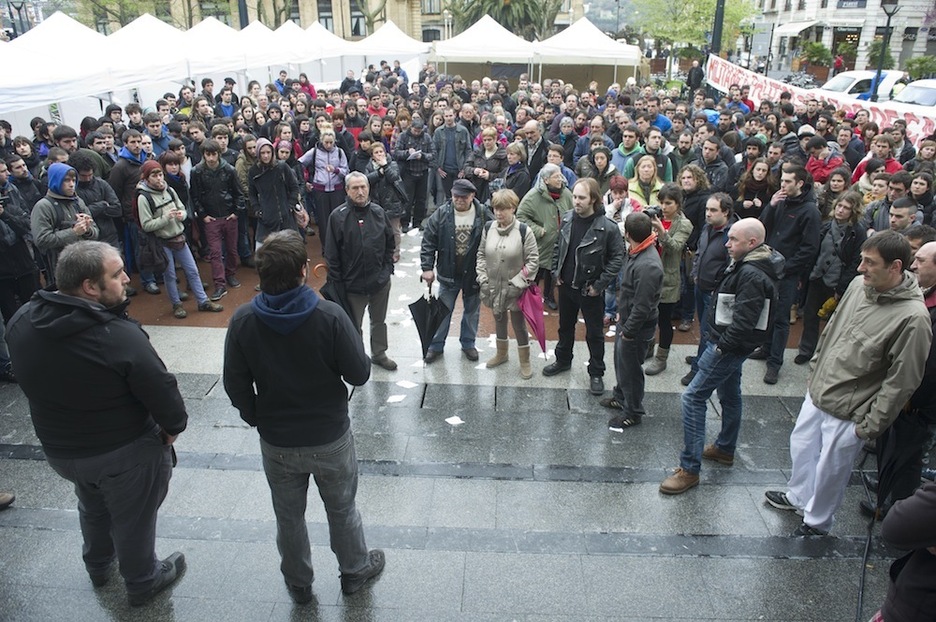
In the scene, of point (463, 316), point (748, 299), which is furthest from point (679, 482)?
point (463, 316)

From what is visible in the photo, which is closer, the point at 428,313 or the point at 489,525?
the point at 489,525

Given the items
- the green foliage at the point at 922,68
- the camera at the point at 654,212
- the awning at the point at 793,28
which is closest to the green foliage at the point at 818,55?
the green foliage at the point at 922,68

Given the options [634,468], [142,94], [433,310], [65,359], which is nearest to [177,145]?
[433,310]

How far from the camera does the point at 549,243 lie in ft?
23.9

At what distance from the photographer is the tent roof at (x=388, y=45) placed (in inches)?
1050

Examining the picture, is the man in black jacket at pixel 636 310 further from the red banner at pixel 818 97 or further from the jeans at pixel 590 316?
the red banner at pixel 818 97

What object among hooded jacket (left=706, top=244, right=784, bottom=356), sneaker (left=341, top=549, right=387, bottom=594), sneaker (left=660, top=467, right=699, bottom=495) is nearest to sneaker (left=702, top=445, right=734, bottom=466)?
sneaker (left=660, top=467, right=699, bottom=495)

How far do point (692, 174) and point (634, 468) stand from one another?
3506 millimetres

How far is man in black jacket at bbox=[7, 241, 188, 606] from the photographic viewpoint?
319cm

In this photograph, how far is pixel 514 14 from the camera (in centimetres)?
4431

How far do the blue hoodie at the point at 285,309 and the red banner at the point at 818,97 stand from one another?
13330 mm

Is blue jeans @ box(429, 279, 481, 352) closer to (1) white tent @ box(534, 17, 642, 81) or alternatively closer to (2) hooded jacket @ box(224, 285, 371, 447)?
(2) hooded jacket @ box(224, 285, 371, 447)

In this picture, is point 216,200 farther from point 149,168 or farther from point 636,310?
point 636,310

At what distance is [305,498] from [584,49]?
21251 millimetres
